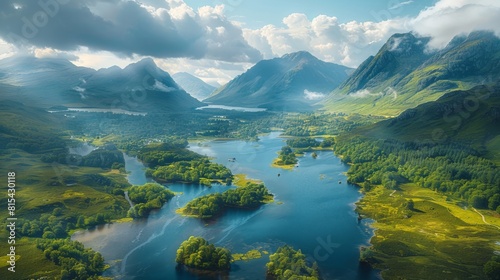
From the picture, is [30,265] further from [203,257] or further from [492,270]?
[492,270]

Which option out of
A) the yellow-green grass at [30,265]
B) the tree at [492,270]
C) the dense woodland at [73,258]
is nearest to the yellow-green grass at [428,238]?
the tree at [492,270]

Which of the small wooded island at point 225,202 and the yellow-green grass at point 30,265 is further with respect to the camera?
the small wooded island at point 225,202

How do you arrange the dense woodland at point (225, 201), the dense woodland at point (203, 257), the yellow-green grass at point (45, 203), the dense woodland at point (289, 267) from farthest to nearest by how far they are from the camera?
the dense woodland at point (225, 201)
the dense woodland at point (203, 257)
the yellow-green grass at point (45, 203)
the dense woodland at point (289, 267)

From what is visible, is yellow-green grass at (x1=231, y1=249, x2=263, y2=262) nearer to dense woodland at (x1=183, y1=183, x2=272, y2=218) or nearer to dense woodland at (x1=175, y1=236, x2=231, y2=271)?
dense woodland at (x1=175, y1=236, x2=231, y2=271)

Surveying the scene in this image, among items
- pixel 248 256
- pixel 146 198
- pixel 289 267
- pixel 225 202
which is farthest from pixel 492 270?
pixel 146 198

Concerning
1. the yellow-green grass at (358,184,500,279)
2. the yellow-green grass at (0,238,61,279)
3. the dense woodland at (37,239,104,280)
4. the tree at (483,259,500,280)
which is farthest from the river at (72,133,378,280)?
the tree at (483,259,500,280)

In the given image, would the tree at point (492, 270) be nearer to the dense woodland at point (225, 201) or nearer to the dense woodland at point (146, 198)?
the dense woodland at point (225, 201)

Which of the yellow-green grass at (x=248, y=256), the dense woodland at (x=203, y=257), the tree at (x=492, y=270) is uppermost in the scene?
the dense woodland at (x=203, y=257)
